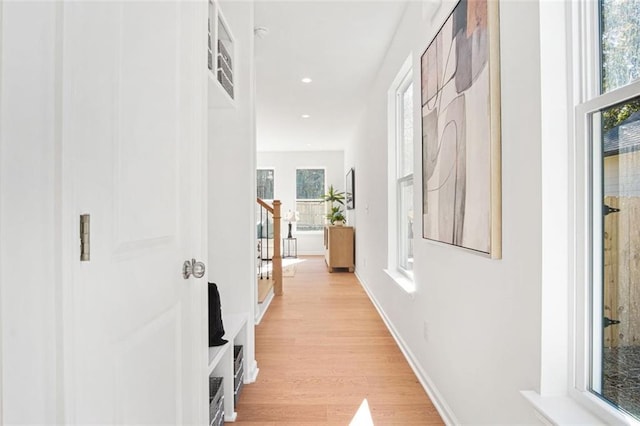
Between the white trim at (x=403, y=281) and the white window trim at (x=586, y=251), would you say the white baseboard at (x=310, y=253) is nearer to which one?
the white trim at (x=403, y=281)

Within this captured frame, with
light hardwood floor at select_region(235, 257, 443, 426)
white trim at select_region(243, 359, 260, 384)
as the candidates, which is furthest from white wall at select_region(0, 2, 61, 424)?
white trim at select_region(243, 359, 260, 384)

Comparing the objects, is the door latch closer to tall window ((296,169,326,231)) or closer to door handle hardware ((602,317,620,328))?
door handle hardware ((602,317,620,328))

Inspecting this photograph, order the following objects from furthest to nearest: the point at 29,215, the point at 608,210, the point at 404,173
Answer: the point at 404,173 < the point at 608,210 < the point at 29,215

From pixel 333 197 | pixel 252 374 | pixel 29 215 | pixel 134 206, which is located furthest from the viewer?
pixel 333 197

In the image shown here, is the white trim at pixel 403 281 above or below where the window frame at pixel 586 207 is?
below

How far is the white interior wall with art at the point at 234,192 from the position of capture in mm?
2211

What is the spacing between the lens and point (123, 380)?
76 centimetres

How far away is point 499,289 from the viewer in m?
1.24

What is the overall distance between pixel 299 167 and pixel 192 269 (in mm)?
7324

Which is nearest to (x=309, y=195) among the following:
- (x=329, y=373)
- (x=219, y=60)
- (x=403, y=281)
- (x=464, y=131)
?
(x=403, y=281)

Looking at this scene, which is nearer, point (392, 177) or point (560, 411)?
point (560, 411)

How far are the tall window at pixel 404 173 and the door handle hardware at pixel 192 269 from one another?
84.0 inches

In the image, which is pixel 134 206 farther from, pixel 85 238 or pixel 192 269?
pixel 192 269

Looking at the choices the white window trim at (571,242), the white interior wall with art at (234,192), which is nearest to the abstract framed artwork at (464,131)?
the white window trim at (571,242)
